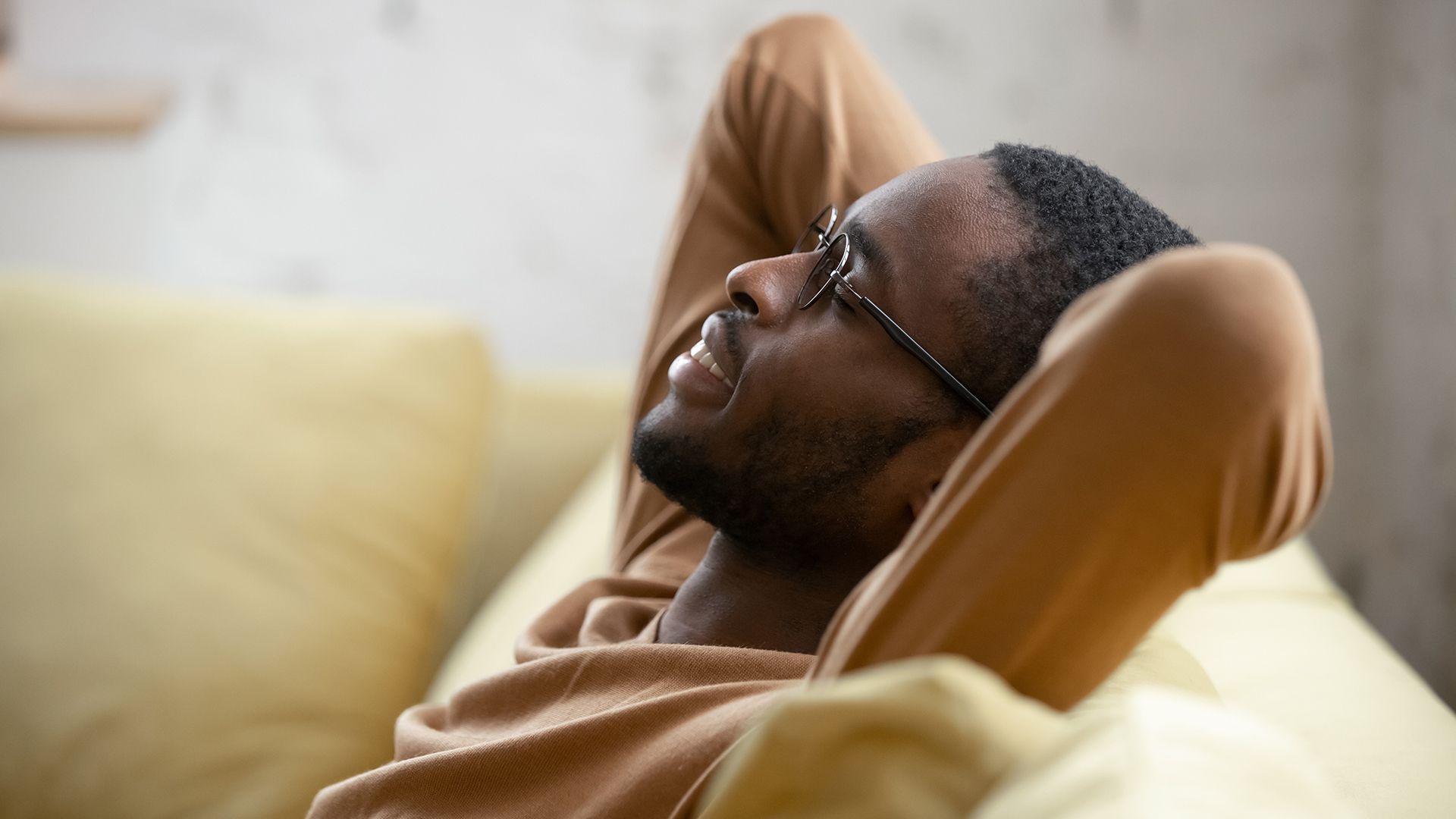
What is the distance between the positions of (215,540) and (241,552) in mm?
31

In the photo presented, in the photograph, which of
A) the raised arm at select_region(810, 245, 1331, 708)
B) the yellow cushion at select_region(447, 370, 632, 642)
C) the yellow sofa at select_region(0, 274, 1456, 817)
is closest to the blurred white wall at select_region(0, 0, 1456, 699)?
the yellow cushion at select_region(447, 370, 632, 642)

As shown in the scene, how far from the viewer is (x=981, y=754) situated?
422 millimetres

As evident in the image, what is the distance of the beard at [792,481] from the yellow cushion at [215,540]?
1.92 feet

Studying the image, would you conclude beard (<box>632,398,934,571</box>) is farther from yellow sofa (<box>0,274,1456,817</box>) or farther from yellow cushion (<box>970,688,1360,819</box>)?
yellow cushion (<box>970,688,1360,819</box>)

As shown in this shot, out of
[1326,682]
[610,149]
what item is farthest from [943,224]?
[610,149]

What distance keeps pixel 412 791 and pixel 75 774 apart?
65 cm

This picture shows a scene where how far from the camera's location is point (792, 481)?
2.88 feet

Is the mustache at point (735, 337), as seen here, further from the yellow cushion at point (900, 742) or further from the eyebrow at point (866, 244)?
the yellow cushion at point (900, 742)

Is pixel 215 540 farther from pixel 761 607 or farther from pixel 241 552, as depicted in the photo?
pixel 761 607

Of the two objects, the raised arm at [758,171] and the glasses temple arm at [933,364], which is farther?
the raised arm at [758,171]

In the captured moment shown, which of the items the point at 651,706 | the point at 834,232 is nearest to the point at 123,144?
the point at 834,232

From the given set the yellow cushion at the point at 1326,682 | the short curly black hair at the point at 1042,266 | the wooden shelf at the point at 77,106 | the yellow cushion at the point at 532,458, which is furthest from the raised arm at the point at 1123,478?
the wooden shelf at the point at 77,106

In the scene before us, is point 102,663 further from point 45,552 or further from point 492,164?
point 492,164

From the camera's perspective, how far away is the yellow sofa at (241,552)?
47.8 inches
